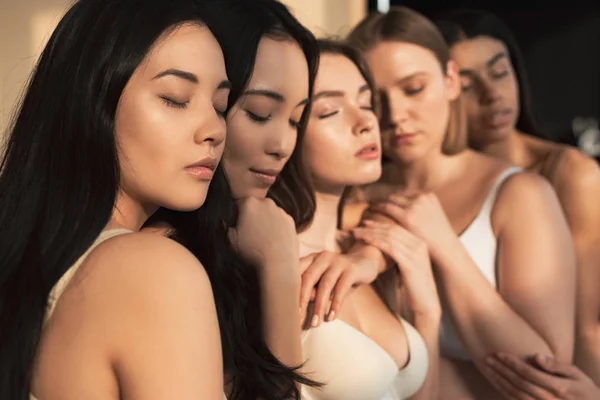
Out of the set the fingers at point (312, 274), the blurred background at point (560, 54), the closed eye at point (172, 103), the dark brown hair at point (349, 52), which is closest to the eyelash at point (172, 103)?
the closed eye at point (172, 103)

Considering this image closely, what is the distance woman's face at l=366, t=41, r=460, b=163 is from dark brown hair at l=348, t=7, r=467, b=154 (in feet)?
0.05

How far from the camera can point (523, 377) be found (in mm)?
1578

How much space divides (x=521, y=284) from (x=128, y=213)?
892 millimetres

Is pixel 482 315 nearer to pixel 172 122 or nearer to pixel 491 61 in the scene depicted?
pixel 491 61

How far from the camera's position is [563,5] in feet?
9.74

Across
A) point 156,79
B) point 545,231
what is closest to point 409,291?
point 545,231

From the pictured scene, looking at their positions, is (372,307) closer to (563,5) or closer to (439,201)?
(439,201)

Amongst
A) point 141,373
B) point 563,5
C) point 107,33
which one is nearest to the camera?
point 141,373

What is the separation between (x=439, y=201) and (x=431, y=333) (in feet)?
1.14

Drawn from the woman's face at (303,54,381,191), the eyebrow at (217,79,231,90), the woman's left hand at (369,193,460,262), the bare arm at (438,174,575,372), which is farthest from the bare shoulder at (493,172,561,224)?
the eyebrow at (217,79,231,90)

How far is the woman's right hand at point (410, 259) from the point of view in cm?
150

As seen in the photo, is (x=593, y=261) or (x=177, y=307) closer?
(x=177, y=307)

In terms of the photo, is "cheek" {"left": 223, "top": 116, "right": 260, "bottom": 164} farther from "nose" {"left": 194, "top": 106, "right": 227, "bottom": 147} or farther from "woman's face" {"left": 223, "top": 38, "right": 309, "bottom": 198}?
"nose" {"left": 194, "top": 106, "right": 227, "bottom": 147}

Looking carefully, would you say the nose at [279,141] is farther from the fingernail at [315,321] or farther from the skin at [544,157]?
the skin at [544,157]
